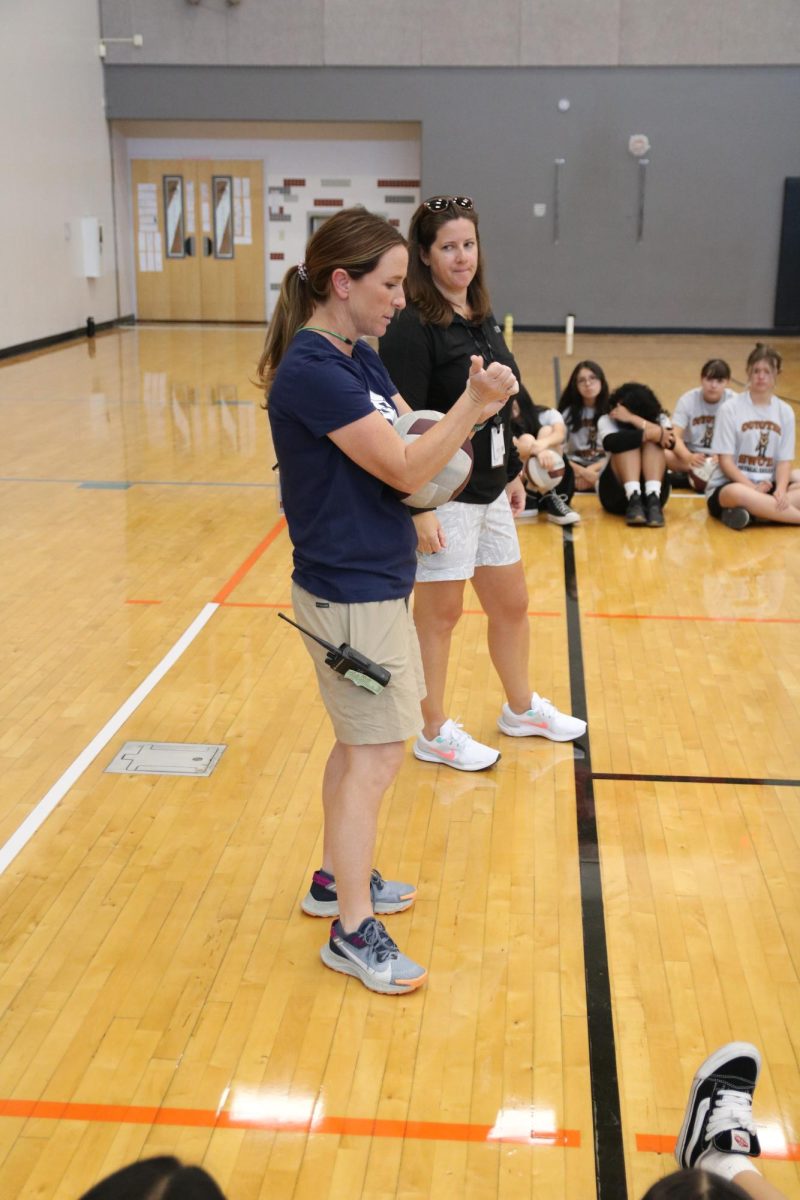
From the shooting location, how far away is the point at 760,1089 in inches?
90.4

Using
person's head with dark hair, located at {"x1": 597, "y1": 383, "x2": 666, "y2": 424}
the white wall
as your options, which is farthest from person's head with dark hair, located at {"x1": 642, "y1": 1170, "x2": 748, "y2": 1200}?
the white wall

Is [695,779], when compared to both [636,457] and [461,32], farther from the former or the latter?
[461,32]

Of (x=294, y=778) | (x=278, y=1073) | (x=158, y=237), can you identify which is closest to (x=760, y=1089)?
(x=278, y=1073)

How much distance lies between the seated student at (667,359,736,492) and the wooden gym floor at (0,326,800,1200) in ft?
5.24

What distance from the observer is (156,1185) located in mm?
1127

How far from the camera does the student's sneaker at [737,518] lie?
6598 millimetres

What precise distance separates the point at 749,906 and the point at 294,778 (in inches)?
53.2

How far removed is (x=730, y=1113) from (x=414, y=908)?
1.04 m

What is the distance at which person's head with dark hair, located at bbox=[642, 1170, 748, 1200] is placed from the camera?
126cm

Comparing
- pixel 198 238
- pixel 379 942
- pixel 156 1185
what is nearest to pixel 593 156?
pixel 198 238

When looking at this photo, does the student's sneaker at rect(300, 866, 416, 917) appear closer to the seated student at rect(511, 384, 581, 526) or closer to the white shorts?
the white shorts

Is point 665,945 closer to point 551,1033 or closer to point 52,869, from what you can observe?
point 551,1033

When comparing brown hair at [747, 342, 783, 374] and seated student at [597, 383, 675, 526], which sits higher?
brown hair at [747, 342, 783, 374]

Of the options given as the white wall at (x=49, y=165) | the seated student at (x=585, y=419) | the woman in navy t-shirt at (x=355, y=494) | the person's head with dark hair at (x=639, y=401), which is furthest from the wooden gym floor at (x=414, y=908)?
the white wall at (x=49, y=165)
